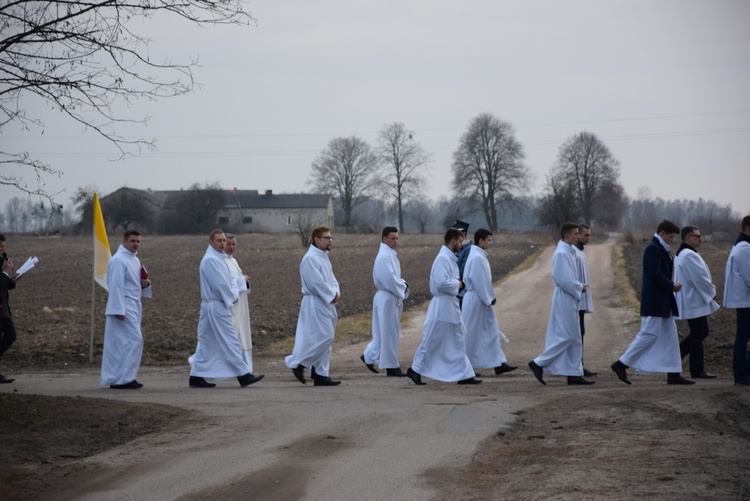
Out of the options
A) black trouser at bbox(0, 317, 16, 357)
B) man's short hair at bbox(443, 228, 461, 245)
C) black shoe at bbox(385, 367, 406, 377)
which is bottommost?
black shoe at bbox(385, 367, 406, 377)

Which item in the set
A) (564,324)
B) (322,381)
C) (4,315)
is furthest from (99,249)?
(564,324)

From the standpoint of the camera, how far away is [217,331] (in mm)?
13344

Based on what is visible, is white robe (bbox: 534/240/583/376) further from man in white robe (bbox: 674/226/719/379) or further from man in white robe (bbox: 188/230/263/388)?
man in white robe (bbox: 188/230/263/388)

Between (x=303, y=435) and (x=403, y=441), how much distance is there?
954 millimetres

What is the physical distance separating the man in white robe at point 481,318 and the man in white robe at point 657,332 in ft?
7.10

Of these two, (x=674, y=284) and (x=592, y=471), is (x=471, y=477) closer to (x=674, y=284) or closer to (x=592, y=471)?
(x=592, y=471)

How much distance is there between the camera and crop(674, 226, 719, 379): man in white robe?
43.7ft

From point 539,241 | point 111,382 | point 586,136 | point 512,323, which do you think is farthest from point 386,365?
point 586,136

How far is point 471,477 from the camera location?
7.31 metres

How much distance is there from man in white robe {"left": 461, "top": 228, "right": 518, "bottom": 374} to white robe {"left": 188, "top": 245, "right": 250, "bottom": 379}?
3588mm

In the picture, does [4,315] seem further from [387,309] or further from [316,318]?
[387,309]

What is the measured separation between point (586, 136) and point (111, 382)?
316 feet

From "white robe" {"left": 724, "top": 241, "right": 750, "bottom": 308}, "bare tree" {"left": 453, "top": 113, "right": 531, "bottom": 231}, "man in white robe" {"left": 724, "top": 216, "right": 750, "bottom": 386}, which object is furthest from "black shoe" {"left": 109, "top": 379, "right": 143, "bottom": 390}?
"bare tree" {"left": 453, "top": 113, "right": 531, "bottom": 231}

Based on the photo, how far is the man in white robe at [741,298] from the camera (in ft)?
39.8
